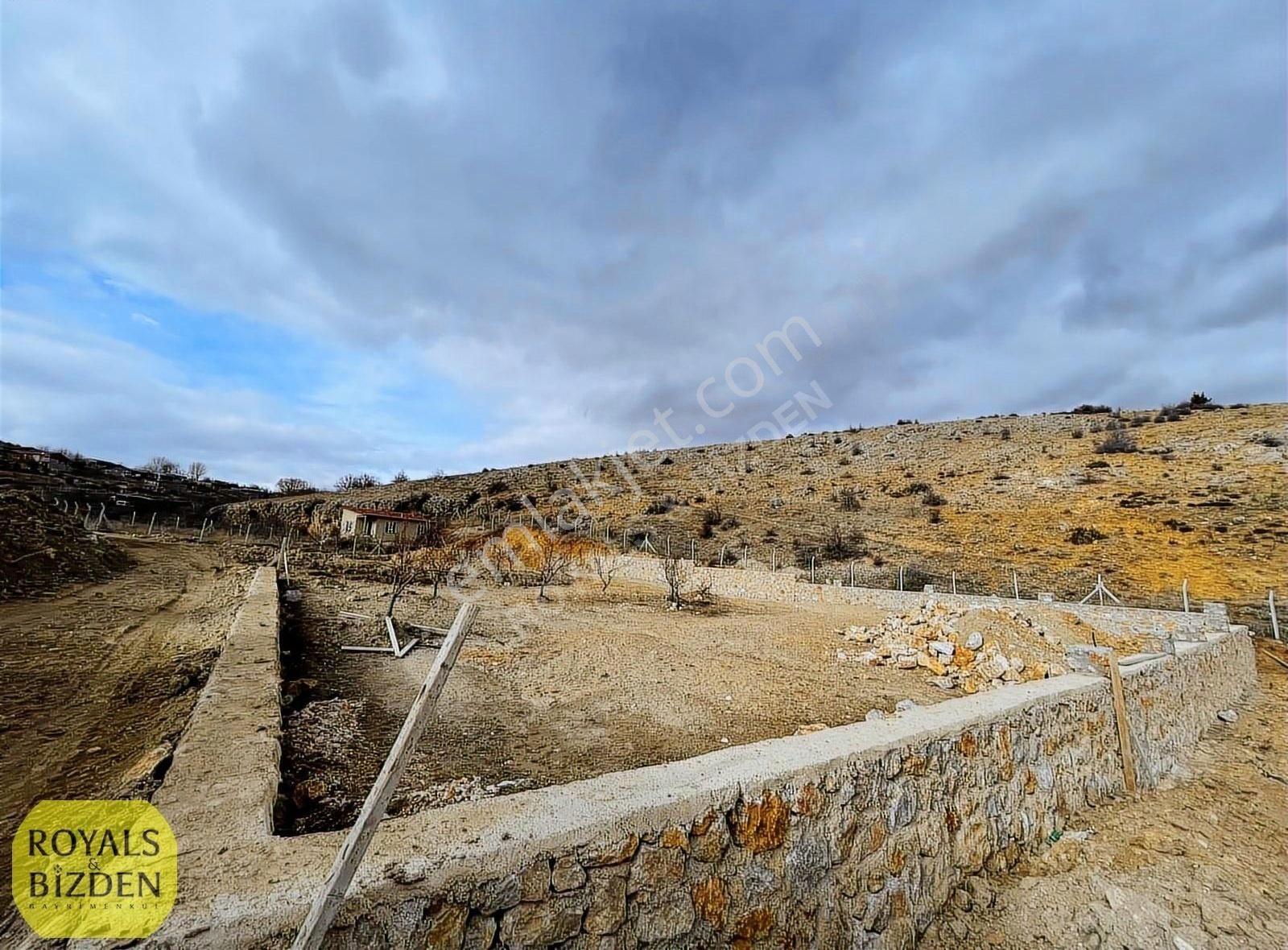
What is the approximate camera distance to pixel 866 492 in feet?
93.7

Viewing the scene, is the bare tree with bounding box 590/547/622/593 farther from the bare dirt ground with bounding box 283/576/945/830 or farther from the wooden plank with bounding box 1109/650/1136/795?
the wooden plank with bounding box 1109/650/1136/795

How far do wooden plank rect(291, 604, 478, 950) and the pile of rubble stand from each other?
7.44m

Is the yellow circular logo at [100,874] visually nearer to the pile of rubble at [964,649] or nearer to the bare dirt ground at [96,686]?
the bare dirt ground at [96,686]

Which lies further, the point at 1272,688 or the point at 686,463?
the point at 686,463

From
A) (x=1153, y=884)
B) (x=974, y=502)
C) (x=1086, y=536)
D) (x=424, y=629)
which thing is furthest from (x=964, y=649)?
(x=974, y=502)

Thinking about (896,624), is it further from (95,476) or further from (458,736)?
(95,476)

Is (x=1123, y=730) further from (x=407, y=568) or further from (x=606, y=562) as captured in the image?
(x=606, y=562)

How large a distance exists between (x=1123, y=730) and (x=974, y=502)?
2244 cm


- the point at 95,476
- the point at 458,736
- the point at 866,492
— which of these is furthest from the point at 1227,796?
the point at 95,476

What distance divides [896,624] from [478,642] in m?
7.47

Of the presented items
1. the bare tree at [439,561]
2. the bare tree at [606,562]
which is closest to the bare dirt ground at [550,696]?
the bare tree at [439,561]

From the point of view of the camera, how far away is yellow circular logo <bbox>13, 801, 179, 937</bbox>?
1488mm

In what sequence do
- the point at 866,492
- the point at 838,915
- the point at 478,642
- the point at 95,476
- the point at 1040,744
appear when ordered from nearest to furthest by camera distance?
the point at 838,915
the point at 1040,744
the point at 478,642
the point at 866,492
the point at 95,476

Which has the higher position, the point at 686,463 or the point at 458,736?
the point at 686,463
